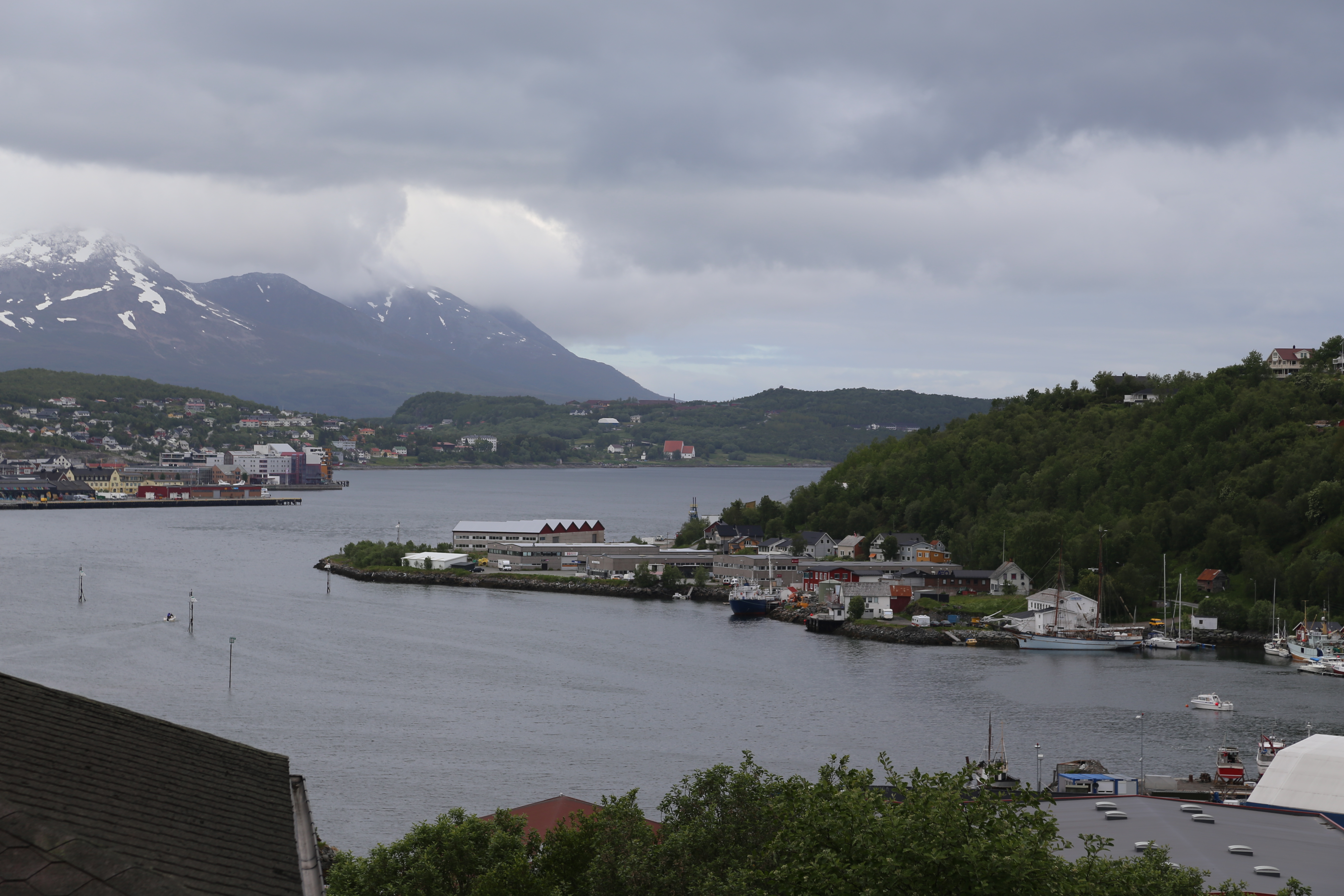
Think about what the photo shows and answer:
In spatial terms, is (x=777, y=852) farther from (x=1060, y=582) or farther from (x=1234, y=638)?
(x=1060, y=582)

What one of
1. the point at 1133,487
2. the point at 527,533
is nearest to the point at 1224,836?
the point at 1133,487

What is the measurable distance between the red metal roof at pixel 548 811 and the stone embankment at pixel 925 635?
20.8 meters

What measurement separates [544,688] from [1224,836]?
1529 cm

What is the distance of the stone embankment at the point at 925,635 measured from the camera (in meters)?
32.9

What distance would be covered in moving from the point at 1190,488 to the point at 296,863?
44.3m

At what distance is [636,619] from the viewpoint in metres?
36.2

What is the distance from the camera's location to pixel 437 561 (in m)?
46.5

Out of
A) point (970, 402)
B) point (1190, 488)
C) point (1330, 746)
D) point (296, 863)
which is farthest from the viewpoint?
point (970, 402)

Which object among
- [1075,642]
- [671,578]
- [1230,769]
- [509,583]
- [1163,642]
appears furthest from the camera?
[509,583]

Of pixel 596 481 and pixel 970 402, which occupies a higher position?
pixel 970 402

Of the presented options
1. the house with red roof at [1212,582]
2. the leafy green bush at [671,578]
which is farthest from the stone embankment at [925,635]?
the leafy green bush at [671,578]

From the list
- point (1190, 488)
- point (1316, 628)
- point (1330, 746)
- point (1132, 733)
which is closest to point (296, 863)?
point (1330, 746)

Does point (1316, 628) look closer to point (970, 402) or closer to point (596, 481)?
point (596, 481)

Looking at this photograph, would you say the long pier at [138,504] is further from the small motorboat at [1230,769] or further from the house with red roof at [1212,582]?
the small motorboat at [1230,769]
